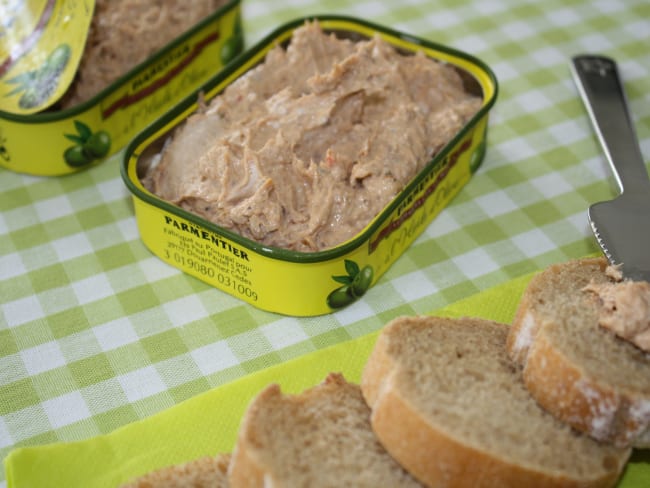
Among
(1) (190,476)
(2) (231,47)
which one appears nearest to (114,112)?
(2) (231,47)

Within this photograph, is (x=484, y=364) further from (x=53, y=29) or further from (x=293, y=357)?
(x=53, y=29)

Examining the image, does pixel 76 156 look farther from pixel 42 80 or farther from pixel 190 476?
pixel 190 476

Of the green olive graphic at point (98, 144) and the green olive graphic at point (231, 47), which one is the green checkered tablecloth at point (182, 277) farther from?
the green olive graphic at point (231, 47)

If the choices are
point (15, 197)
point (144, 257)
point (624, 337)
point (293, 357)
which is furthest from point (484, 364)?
point (15, 197)

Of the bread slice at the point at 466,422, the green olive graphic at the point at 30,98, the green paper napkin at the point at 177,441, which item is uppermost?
the green olive graphic at the point at 30,98

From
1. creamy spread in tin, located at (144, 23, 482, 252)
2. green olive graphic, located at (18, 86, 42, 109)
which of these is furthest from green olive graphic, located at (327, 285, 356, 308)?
green olive graphic, located at (18, 86, 42, 109)

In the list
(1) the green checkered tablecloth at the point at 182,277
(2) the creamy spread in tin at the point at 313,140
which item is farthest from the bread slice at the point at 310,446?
(2) the creamy spread in tin at the point at 313,140

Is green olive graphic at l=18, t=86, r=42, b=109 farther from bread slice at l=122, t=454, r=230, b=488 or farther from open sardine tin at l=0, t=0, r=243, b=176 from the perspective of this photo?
bread slice at l=122, t=454, r=230, b=488
